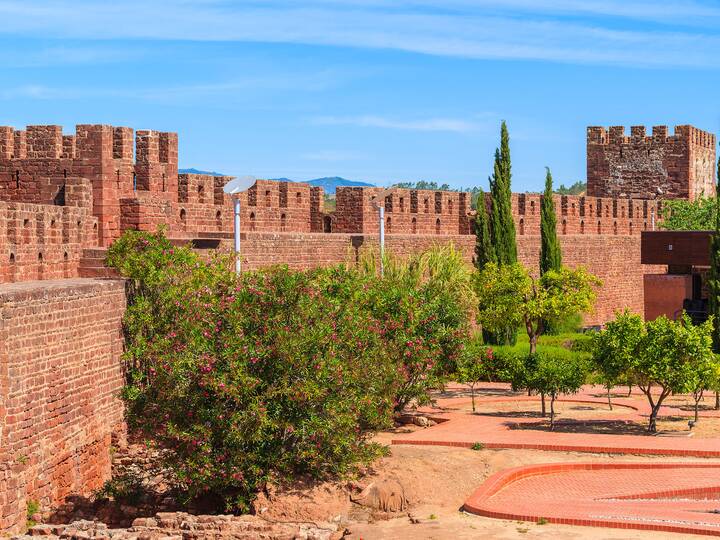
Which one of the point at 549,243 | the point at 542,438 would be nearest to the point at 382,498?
the point at 542,438

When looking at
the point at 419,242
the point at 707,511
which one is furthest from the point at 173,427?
the point at 419,242

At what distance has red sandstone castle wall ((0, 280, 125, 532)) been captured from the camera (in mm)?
14609

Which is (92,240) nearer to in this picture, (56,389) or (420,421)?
(56,389)

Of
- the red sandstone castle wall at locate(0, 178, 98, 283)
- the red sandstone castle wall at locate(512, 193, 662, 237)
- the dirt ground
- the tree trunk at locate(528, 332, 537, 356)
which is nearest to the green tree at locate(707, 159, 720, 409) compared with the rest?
the tree trunk at locate(528, 332, 537, 356)

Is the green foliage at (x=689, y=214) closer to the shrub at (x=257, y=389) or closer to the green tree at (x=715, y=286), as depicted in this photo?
the green tree at (x=715, y=286)

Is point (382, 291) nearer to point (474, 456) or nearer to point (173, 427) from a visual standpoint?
Answer: point (474, 456)

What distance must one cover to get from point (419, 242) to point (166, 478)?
15.0 metres

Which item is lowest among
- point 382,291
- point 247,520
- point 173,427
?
point 247,520

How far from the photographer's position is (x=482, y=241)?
31.8 metres

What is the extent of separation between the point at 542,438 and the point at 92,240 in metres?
7.86

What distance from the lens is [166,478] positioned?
54.5ft

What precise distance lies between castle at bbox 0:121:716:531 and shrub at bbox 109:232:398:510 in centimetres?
88

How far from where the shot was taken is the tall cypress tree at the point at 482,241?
31.6 meters

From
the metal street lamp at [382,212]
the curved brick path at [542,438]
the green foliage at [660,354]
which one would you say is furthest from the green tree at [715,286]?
the green foliage at [660,354]
